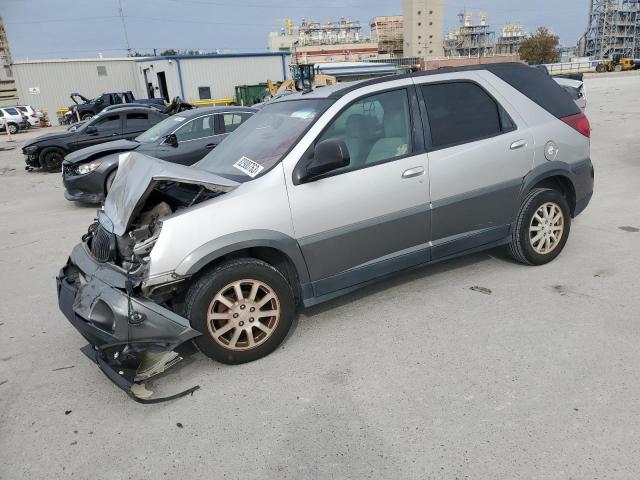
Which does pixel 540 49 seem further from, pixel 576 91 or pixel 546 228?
pixel 546 228

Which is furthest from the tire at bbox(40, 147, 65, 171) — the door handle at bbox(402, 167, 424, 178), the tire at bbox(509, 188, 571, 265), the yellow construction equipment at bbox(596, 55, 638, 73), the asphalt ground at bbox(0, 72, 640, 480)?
the yellow construction equipment at bbox(596, 55, 638, 73)

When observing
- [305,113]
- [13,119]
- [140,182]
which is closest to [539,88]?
[305,113]

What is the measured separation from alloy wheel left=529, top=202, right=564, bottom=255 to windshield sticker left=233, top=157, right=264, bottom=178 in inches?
100.0

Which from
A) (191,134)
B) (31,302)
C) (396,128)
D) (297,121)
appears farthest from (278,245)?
(191,134)

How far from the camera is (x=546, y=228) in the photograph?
14.7 ft

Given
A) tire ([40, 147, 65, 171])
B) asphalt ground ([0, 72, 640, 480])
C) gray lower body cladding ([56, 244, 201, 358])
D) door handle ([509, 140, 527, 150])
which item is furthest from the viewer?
tire ([40, 147, 65, 171])

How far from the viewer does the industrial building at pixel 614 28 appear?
11425 cm

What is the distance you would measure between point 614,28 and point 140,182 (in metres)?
142

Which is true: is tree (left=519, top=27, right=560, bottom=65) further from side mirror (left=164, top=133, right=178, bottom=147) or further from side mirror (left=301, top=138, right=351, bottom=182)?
side mirror (left=301, top=138, right=351, bottom=182)

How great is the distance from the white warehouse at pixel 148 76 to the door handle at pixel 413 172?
30585 millimetres

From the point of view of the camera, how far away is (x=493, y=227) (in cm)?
425

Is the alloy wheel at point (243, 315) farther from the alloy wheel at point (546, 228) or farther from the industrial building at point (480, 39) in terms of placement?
the industrial building at point (480, 39)

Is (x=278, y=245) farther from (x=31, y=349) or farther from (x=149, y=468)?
(x=31, y=349)

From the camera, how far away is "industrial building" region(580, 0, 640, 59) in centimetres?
11425
